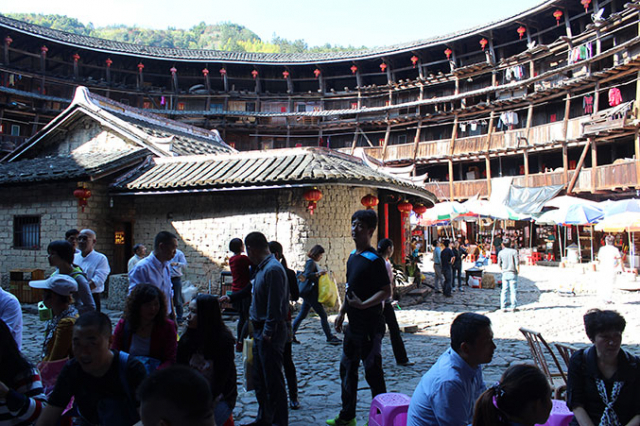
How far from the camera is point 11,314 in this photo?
2.96m

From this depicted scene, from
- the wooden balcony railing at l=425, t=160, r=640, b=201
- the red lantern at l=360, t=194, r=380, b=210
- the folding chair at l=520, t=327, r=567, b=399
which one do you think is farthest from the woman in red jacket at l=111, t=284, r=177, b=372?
the wooden balcony railing at l=425, t=160, r=640, b=201

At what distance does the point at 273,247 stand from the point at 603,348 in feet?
13.8

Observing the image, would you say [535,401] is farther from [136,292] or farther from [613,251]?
[613,251]

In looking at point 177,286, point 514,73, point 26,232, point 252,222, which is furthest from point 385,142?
point 177,286

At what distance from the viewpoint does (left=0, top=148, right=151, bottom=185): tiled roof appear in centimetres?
1052

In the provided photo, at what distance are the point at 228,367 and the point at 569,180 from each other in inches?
907

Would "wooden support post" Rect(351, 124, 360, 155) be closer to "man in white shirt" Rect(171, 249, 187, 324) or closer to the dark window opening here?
the dark window opening

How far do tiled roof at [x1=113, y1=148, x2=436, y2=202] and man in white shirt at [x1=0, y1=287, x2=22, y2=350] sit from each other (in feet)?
20.2

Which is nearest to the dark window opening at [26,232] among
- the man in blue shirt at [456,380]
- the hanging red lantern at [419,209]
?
the hanging red lantern at [419,209]

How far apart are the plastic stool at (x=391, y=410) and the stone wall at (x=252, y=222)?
6159 millimetres

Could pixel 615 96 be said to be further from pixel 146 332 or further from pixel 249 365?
pixel 146 332

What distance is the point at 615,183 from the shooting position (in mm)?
20047

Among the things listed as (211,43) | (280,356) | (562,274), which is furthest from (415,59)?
(211,43)

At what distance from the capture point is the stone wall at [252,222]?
9555mm
